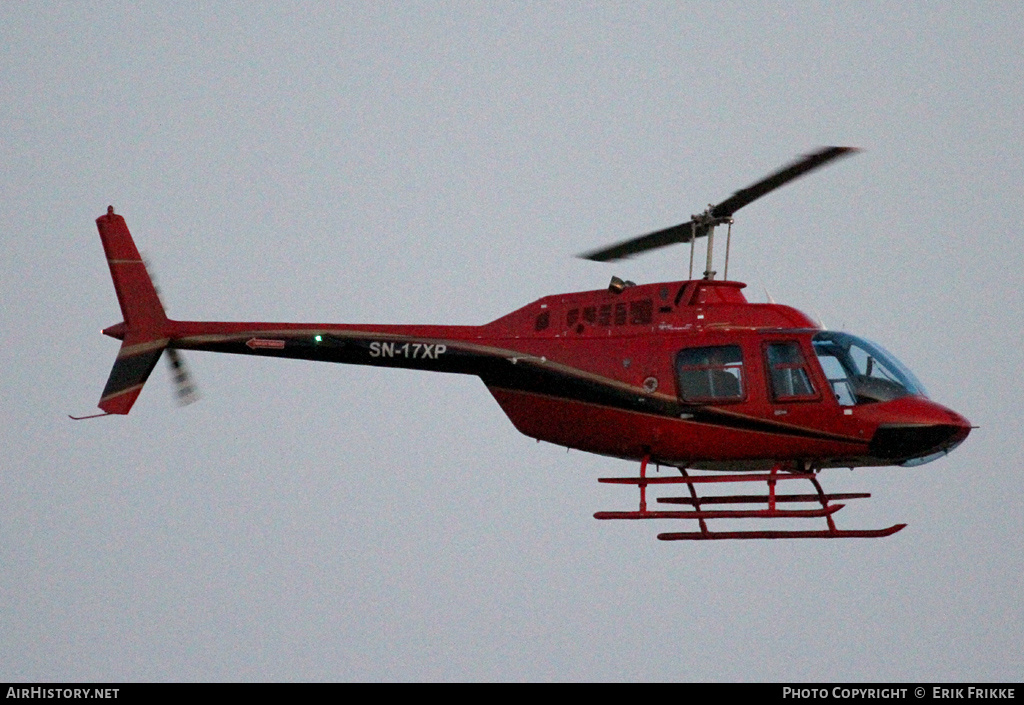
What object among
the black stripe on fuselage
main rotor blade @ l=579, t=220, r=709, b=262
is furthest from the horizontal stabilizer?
main rotor blade @ l=579, t=220, r=709, b=262

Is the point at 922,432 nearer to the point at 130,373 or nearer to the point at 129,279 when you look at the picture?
the point at 130,373

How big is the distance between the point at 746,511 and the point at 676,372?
1915 millimetres

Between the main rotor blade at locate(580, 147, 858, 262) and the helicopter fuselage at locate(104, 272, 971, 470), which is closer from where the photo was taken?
the main rotor blade at locate(580, 147, 858, 262)

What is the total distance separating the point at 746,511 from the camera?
703 inches

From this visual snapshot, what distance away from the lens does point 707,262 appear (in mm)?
19266

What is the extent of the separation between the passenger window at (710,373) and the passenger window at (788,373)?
0.39 metres

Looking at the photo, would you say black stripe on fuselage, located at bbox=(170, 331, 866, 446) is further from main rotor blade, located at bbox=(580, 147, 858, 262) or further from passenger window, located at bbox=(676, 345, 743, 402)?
main rotor blade, located at bbox=(580, 147, 858, 262)

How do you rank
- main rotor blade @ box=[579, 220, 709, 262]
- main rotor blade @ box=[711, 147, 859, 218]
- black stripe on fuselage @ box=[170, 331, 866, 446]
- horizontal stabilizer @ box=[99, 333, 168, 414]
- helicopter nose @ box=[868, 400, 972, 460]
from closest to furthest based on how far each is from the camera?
main rotor blade @ box=[711, 147, 859, 218]
helicopter nose @ box=[868, 400, 972, 460]
black stripe on fuselage @ box=[170, 331, 866, 446]
main rotor blade @ box=[579, 220, 709, 262]
horizontal stabilizer @ box=[99, 333, 168, 414]

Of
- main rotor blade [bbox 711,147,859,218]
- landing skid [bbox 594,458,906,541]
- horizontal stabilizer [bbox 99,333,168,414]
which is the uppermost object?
main rotor blade [bbox 711,147,859,218]

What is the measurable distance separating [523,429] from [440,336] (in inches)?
63.5

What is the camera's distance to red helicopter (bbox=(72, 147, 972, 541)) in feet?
58.5

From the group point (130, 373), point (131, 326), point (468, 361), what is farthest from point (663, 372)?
point (131, 326)

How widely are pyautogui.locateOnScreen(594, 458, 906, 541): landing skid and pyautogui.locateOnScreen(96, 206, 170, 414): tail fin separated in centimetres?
635

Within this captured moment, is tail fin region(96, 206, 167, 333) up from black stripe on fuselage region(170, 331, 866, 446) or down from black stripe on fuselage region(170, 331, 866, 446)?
up
